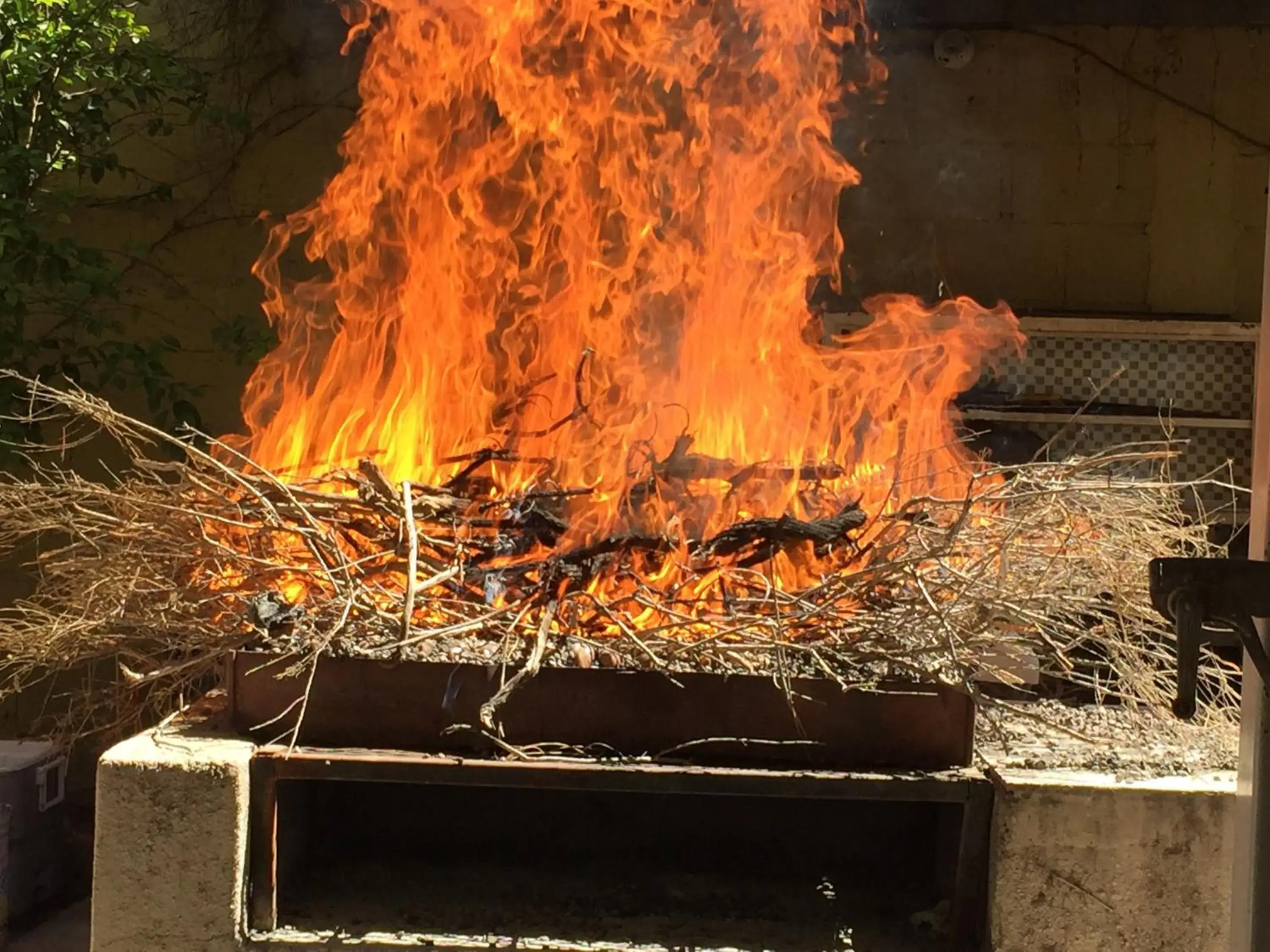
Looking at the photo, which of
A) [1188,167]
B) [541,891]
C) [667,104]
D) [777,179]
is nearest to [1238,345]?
[1188,167]

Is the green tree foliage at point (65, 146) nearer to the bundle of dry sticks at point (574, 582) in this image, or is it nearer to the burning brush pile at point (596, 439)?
the burning brush pile at point (596, 439)

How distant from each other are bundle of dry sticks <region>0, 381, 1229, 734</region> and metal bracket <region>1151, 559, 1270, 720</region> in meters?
0.71

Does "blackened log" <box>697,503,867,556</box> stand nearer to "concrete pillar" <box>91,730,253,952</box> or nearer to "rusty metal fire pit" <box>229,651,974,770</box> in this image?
"rusty metal fire pit" <box>229,651,974,770</box>

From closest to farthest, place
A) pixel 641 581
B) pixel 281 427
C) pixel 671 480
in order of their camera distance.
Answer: pixel 641 581, pixel 671 480, pixel 281 427

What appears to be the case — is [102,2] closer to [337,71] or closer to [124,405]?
[337,71]

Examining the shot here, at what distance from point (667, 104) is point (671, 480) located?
2.27m

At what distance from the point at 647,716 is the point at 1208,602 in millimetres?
1209

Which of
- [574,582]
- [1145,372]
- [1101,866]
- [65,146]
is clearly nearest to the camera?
[1101,866]

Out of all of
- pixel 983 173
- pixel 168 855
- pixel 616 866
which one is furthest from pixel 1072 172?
pixel 168 855

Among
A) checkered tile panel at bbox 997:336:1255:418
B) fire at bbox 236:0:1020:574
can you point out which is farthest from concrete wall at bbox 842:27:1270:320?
fire at bbox 236:0:1020:574

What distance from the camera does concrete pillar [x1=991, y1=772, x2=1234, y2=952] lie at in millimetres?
2299

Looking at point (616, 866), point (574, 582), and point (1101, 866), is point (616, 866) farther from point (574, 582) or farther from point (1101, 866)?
point (1101, 866)

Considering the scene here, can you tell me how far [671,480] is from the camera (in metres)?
3.02

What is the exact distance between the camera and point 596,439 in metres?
3.43
